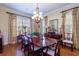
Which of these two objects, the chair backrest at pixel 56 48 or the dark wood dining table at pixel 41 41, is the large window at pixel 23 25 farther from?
the chair backrest at pixel 56 48

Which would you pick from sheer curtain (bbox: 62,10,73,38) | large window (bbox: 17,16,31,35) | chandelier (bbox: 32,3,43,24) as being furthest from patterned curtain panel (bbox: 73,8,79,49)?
large window (bbox: 17,16,31,35)

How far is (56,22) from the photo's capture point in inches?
76.3

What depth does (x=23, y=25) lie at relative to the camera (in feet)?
6.40

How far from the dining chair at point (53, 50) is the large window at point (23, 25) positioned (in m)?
0.51

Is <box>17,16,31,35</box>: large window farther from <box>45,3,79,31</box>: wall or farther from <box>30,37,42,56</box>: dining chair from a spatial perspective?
<box>45,3,79,31</box>: wall

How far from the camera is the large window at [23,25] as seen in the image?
193 cm

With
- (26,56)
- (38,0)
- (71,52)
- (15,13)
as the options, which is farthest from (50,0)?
(26,56)

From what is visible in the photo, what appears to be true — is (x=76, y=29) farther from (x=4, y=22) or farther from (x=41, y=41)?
(x=4, y=22)

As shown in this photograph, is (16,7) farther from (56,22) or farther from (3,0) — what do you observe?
(56,22)

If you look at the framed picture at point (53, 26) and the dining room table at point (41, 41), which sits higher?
the framed picture at point (53, 26)

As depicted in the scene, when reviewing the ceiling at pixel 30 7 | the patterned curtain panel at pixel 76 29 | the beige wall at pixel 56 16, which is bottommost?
the patterned curtain panel at pixel 76 29

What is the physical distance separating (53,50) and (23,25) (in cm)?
76

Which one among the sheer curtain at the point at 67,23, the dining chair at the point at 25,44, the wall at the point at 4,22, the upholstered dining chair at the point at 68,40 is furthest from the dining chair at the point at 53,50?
the wall at the point at 4,22

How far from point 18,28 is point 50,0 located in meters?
0.82
